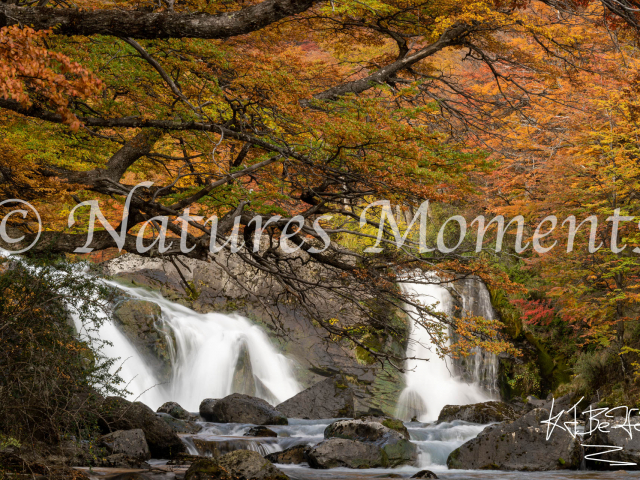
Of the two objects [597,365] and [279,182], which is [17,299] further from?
[597,365]

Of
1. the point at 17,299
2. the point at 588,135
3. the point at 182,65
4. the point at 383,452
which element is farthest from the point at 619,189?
the point at 17,299

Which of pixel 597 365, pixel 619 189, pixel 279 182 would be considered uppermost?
pixel 619 189

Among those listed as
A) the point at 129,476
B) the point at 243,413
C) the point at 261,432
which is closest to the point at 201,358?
the point at 243,413

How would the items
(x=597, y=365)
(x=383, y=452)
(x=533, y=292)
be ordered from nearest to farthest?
(x=383, y=452)
(x=597, y=365)
(x=533, y=292)

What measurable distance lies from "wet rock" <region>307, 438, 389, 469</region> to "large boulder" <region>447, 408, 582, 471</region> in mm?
1301

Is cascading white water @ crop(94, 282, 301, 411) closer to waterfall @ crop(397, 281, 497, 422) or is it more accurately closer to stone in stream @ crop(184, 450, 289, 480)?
waterfall @ crop(397, 281, 497, 422)

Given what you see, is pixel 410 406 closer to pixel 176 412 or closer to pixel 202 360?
pixel 202 360

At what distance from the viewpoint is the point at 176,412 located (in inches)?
456

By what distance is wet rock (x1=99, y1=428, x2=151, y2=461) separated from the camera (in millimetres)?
7905

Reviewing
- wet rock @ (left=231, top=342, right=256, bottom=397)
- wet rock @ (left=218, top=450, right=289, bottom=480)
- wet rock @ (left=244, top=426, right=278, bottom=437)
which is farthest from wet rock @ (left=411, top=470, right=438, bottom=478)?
wet rock @ (left=231, top=342, right=256, bottom=397)

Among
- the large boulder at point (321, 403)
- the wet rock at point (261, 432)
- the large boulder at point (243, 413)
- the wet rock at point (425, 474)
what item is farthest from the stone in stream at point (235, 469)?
the large boulder at point (321, 403)

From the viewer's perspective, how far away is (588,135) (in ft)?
41.9

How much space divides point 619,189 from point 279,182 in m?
8.85

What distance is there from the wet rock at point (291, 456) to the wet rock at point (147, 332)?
520 centimetres
